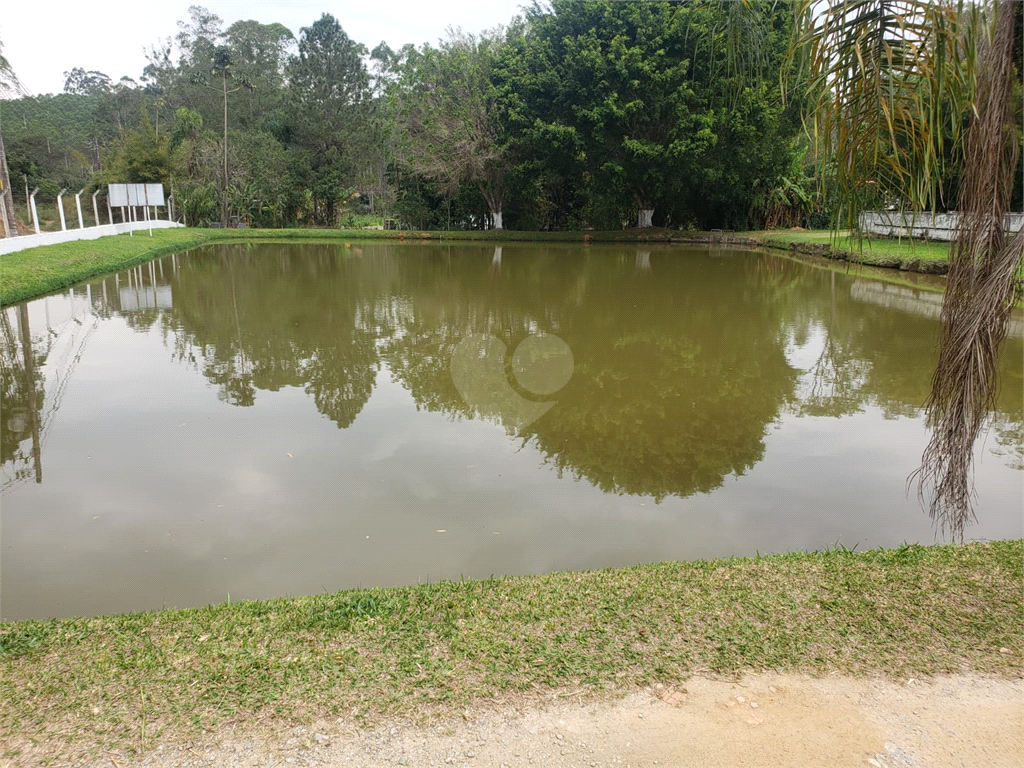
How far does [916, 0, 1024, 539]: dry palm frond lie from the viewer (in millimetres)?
2559

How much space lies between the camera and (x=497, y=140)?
28828 mm

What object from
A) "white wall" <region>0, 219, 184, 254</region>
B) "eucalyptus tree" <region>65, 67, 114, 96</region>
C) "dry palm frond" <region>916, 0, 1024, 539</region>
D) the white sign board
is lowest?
"dry palm frond" <region>916, 0, 1024, 539</region>

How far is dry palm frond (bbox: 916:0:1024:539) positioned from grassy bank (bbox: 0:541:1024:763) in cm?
65

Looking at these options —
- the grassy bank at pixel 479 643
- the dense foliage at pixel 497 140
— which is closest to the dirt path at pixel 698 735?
the grassy bank at pixel 479 643

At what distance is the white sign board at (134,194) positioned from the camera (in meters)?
26.6

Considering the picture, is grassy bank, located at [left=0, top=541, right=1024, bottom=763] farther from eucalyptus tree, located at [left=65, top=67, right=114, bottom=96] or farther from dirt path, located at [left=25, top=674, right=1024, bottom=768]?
eucalyptus tree, located at [left=65, top=67, right=114, bottom=96]

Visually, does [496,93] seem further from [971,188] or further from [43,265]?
[971,188]

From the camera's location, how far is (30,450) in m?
5.36

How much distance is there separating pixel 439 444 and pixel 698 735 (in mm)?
3436

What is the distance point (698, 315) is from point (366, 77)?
1160 inches

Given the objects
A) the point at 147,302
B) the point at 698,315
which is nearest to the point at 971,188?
the point at 698,315

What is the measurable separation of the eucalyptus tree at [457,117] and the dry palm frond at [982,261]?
87.1ft

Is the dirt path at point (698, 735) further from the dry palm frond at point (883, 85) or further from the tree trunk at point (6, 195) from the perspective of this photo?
the tree trunk at point (6, 195)

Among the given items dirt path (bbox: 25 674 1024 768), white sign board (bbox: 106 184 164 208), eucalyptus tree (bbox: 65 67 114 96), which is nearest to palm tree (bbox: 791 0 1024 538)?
dirt path (bbox: 25 674 1024 768)
